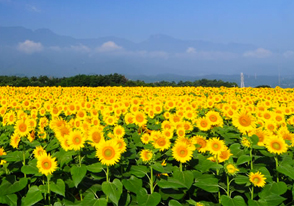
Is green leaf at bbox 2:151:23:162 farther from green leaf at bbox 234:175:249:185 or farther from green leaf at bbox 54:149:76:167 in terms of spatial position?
green leaf at bbox 234:175:249:185

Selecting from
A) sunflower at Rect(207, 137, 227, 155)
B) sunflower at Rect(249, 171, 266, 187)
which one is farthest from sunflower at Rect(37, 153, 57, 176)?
sunflower at Rect(249, 171, 266, 187)

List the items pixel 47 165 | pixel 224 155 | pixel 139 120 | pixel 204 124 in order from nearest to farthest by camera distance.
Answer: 1. pixel 47 165
2. pixel 224 155
3. pixel 204 124
4. pixel 139 120

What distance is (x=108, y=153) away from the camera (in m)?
3.25

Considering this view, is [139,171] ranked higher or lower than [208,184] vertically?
higher

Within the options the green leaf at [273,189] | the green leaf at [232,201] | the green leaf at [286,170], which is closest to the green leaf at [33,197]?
the green leaf at [232,201]

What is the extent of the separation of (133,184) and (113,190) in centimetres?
35

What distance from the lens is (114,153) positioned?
3.26m

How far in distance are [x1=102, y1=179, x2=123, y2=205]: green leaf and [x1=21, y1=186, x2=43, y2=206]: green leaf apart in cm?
80

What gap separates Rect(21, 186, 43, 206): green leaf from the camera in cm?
313

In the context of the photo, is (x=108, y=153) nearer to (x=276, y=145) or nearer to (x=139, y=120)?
(x=276, y=145)

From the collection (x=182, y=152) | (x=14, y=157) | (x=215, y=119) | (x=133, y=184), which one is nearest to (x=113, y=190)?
(x=133, y=184)

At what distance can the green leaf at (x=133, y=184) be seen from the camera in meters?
3.31

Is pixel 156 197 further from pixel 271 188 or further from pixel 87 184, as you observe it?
pixel 271 188

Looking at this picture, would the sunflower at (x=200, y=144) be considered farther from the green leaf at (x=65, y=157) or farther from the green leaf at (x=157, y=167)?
the green leaf at (x=65, y=157)
